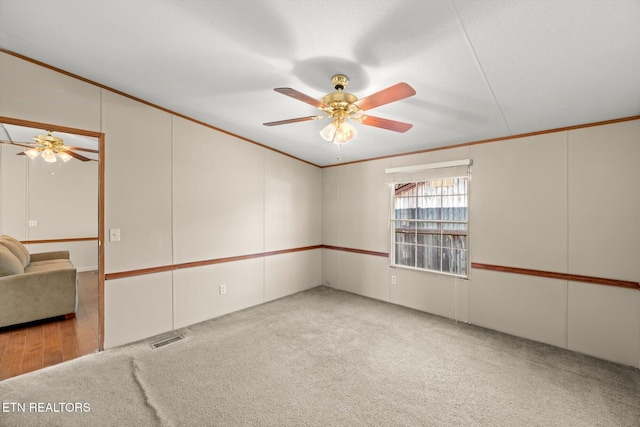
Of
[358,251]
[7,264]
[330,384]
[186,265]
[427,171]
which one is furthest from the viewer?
[358,251]

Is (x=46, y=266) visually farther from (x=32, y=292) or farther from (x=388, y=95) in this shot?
(x=388, y=95)

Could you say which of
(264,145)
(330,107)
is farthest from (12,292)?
(330,107)

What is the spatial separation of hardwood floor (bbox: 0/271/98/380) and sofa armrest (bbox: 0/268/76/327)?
15 cm

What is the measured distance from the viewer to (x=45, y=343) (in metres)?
2.99

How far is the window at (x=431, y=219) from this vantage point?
3.73 metres

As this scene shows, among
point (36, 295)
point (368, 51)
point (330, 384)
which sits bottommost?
point (330, 384)

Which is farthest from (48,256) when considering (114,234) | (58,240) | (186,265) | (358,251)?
(358,251)

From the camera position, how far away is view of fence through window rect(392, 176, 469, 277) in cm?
375

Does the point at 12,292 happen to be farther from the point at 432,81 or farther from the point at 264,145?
the point at 432,81

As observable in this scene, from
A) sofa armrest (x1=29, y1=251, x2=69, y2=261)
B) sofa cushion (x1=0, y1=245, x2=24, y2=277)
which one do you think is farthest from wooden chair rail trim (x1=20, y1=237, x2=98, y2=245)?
sofa cushion (x1=0, y1=245, x2=24, y2=277)

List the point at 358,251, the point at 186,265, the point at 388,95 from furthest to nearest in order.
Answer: the point at 358,251 → the point at 186,265 → the point at 388,95

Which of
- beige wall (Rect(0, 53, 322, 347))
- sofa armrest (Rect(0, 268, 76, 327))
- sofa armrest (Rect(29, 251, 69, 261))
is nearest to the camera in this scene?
beige wall (Rect(0, 53, 322, 347))

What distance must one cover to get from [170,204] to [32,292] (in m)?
1.99

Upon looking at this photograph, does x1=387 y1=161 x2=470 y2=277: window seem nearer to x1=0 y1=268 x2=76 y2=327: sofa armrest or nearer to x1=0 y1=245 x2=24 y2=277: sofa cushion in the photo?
x1=0 y1=268 x2=76 y2=327: sofa armrest
